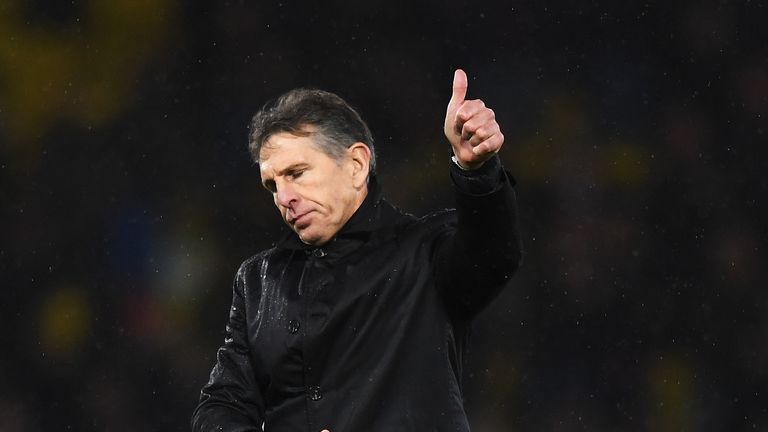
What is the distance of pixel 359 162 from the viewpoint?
1.86m

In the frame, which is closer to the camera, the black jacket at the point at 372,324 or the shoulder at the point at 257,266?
the black jacket at the point at 372,324

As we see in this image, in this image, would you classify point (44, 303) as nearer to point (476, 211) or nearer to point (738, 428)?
point (738, 428)

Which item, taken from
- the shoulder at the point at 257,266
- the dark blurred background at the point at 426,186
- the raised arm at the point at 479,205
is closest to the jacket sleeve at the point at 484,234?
the raised arm at the point at 479,205

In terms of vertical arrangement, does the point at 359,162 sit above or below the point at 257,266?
above

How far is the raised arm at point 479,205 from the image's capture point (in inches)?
59.9

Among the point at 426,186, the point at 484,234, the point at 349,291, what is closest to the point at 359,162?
the point at 349,291

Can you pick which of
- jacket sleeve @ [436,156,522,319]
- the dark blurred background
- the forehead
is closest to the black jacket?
jacket sleeve @ [436,156,522,319]

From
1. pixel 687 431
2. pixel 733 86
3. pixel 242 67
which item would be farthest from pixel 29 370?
pixel 733 86

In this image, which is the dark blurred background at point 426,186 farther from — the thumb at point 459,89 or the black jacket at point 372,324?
the thumb at point 459,89

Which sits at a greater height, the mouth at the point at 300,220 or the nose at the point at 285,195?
the nose at the point at 285,195

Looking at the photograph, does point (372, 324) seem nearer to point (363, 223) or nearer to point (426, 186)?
point (363, 223)

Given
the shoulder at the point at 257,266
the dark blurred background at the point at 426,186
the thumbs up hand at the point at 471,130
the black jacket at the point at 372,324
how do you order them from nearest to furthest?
the thumbs up hand at the point at 471,130 < the black jacket at the point at 372,324 < the shoulder at the point at 257,266 < the dark blurred background at the point at 426,186

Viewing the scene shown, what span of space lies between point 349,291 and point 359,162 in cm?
21

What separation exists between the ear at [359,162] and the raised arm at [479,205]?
0.22 meters
